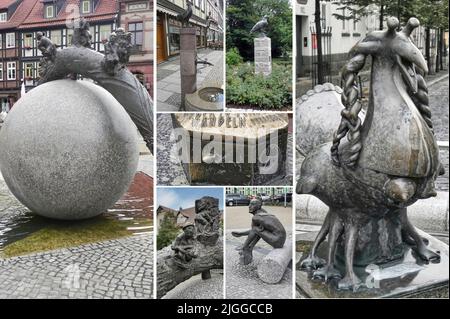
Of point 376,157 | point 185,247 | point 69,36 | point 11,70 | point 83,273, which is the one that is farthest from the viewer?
point 11,70

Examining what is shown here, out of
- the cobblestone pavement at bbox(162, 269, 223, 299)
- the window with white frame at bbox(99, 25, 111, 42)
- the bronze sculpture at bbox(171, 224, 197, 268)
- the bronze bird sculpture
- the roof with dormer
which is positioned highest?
the roof with dormer

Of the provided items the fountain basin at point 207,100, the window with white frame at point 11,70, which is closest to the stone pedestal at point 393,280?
the fountain basin at point 207,100

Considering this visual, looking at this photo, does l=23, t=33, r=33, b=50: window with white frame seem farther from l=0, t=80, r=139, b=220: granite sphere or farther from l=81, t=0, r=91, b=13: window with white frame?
l=0, t=80, r=139, b=220: granite sphere

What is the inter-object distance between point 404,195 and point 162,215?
8.63ft

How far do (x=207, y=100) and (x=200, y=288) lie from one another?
2.00 metres

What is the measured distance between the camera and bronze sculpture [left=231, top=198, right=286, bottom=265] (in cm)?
582

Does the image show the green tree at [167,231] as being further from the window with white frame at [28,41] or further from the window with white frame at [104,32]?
the window with white frame at [28,41]

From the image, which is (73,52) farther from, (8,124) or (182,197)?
(182,197)

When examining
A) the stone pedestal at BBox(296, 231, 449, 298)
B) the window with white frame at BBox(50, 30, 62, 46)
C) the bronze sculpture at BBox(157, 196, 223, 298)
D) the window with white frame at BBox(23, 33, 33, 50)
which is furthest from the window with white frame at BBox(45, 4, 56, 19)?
the stone pedestal at BBox(296, 231, 449, 298)

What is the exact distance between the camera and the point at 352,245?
497 centimetres

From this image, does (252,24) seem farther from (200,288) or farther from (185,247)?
(200,288)

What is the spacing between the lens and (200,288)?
5.80 meters

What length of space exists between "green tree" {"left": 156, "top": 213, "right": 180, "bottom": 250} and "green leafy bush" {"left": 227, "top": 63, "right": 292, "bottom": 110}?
4.64 ft

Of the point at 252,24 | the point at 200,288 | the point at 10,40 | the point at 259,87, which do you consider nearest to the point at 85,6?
the point at 10,40
